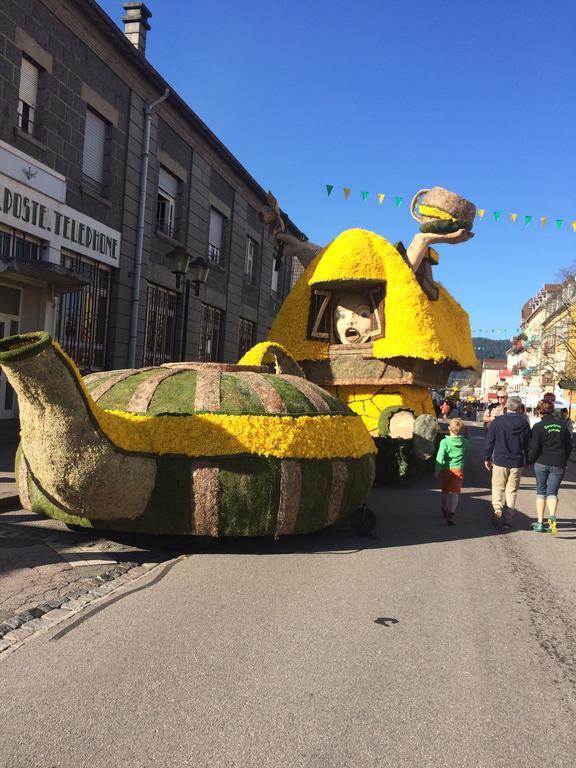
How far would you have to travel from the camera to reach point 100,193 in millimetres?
13219

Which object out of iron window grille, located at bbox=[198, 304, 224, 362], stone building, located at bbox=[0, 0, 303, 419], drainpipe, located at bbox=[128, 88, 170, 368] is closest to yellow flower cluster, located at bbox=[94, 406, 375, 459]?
stone building, located at bbox=[0, 0, 303, 419]

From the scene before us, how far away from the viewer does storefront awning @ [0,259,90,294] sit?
8.88 meters

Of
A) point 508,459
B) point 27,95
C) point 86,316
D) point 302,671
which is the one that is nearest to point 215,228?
point 86,316

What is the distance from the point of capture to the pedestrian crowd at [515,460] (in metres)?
7.11

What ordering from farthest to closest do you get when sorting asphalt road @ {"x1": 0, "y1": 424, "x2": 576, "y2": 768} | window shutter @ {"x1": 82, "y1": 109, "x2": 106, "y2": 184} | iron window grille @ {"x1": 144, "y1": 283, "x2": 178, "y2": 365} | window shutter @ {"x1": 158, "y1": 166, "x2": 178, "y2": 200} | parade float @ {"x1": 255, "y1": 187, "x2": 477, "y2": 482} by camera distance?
window shutter @ {"x1": 158, "y1": 166, "x2": 178, "y2": 200}
iron window grille @ {"x1": 144, "y1": 283, "x2": 178, "y2": 365}
window shutter @ {"x1": 82, "y1": 109, "x2": 106, "y2": 184}
parade float @ {"x1": 255, "y1": 187, "x2": 477, "y2": 482}
asphalt road @ {"x1": 0, "y1": 424, "x2": 576, "y2": 768}

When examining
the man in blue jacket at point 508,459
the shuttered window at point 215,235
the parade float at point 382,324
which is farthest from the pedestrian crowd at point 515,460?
the shuttered window at point 215,235

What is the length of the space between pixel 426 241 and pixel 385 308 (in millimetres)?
1415

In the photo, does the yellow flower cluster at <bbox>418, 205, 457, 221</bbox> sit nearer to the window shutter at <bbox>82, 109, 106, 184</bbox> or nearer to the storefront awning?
the storefront awning

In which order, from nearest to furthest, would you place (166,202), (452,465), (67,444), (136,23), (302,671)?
(302,671) < (67,444) < (452,465) < (136,23) < (166,202)

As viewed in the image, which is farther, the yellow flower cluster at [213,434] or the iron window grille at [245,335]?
the iron window grille at [245,335]

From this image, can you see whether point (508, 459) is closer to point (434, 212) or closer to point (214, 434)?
point (214, 434)

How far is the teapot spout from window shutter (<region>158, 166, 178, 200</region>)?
12.6 metres

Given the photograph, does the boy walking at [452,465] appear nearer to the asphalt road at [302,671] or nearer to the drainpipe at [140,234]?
the asphalt road at [302,671]

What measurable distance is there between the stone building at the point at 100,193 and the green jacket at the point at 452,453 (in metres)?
5.04
